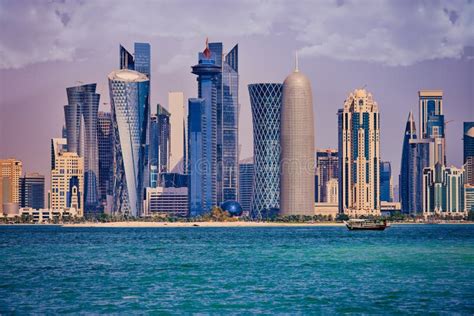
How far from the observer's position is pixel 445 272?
8025cm

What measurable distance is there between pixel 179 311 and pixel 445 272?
31235 millimetres

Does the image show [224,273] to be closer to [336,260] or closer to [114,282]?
[114,282]

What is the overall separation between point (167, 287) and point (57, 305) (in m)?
11.5

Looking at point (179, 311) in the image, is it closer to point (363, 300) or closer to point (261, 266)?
point (363, 300)

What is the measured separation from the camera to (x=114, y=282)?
72.2 m

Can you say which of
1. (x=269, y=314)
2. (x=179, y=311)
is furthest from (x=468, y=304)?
(x=179, y=311)

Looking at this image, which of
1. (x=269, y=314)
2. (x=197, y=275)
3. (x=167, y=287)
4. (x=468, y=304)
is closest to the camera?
(x=269, y=314)

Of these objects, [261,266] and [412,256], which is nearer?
[261,266]

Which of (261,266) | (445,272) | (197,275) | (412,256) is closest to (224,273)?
(197,275)

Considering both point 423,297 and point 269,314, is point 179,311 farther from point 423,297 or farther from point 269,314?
point 423,297

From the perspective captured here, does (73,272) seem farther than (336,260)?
Result: No

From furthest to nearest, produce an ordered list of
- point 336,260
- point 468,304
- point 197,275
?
point 336,260
point 197,275
point 468,304

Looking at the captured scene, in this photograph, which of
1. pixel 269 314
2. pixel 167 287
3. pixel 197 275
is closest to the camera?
pixel 269 314

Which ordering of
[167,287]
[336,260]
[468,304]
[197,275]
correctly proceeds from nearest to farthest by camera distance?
[468,304] < [167,287] < [197,275] < [336,260]
